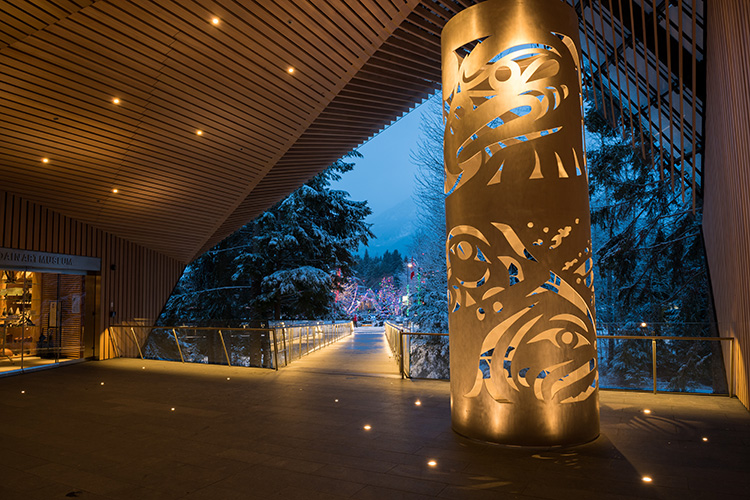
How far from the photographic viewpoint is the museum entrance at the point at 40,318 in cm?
1010

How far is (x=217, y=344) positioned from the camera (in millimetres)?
10531

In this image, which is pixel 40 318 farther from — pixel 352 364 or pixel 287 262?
pixel 287 262

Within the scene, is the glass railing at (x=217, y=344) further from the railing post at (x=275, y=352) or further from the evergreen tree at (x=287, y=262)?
the evergreen tree at (x=287, y=262)

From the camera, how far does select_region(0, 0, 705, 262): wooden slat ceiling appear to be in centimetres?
609

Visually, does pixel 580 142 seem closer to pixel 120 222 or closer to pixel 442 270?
pixel 120 222

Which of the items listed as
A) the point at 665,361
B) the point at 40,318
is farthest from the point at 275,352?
the point at 665,361

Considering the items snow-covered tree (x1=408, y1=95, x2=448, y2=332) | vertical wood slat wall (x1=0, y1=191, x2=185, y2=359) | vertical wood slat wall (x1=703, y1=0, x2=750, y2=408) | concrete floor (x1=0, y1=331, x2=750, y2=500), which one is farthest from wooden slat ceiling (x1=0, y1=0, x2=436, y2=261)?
snow-covered tree (x1=408, y1=95, x2=448, y2=332)

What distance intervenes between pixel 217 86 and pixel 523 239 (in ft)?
17.5

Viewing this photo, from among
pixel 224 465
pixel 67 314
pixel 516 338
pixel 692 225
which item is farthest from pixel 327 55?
pixel 692 225

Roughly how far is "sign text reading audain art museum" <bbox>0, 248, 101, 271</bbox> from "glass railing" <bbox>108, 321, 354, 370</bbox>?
1.76 metres

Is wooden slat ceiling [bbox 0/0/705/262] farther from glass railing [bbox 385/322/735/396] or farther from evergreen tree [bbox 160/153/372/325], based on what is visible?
evergreen tree [bbox 160/153/372/325]

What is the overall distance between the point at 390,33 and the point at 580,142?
3648 mm

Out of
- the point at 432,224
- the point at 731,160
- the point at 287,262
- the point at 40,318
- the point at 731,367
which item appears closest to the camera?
the point at 731,160

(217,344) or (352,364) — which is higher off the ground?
(217,344)
